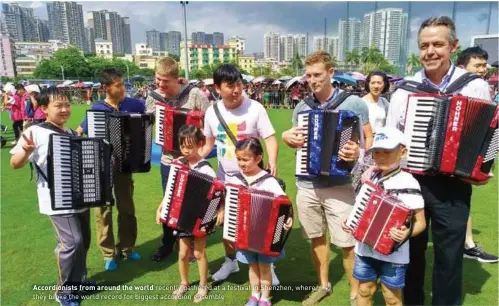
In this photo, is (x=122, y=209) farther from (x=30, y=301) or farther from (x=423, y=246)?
(x=423, y=246)

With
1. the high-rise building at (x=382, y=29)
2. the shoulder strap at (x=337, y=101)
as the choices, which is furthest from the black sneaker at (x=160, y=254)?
the high-rise building at (x=382, y=29)

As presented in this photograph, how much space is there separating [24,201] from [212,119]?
542 cm

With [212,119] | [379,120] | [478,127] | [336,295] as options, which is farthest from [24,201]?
[478,127]

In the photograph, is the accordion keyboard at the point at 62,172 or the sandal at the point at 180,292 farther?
the sandal at the point at 180,292

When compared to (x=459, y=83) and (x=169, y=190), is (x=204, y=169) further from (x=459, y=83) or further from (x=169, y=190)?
(x=459, y=83)

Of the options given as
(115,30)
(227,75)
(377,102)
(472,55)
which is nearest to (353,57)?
(377,102)

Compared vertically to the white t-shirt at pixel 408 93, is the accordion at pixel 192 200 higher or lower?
lower

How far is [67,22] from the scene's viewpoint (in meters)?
151

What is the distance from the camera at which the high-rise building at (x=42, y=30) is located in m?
155

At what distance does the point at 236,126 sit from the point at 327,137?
0.99 m

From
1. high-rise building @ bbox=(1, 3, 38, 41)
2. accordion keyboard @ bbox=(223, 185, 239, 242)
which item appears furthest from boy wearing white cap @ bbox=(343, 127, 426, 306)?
high-rise building @ bbox=(1, 3, 38, 41)

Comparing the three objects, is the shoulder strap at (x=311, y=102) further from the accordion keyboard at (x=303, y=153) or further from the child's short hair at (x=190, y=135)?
the child's short hair at (x=190, y=135)

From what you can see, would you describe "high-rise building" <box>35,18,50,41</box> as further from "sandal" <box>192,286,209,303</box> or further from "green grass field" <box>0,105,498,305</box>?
"sandal" <box>192,286,209,303</box>

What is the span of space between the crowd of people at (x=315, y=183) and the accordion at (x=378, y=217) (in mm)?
75
